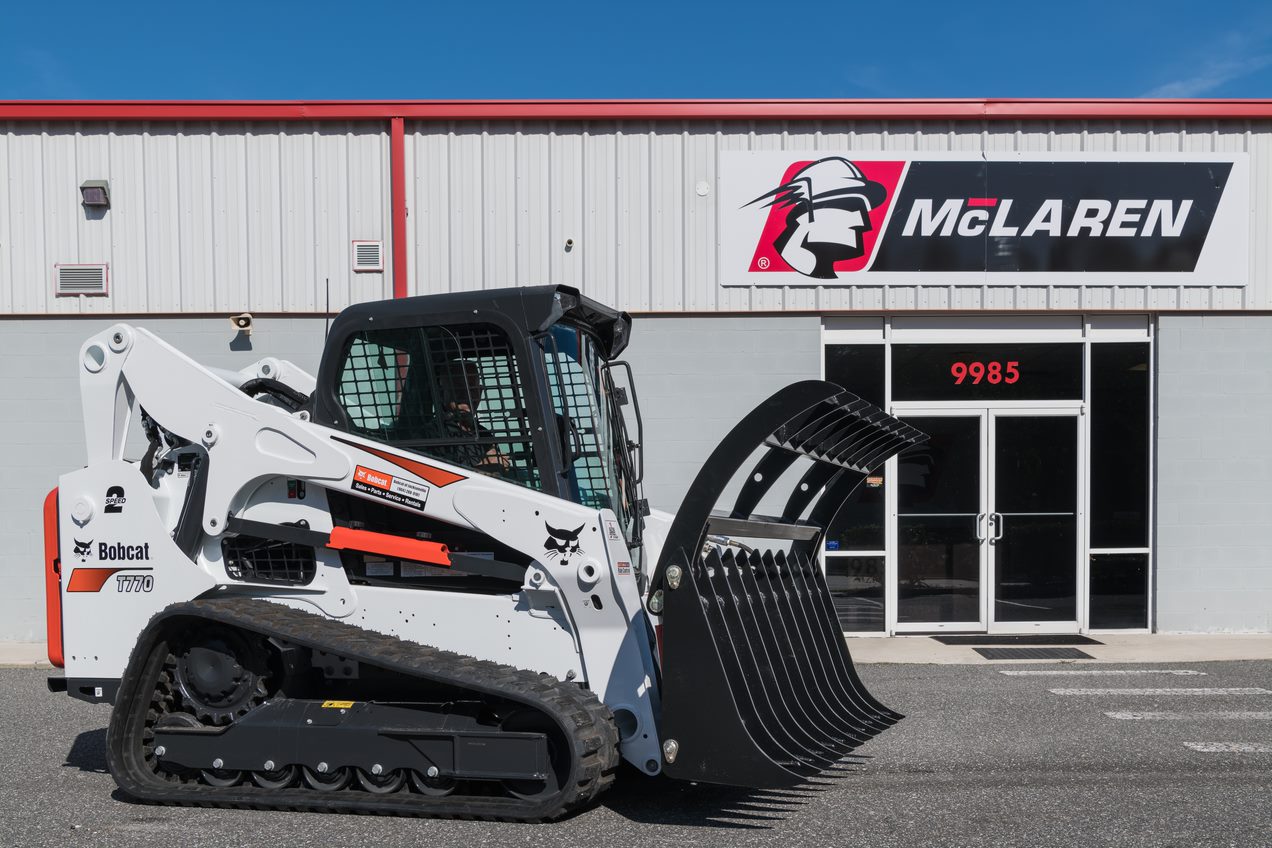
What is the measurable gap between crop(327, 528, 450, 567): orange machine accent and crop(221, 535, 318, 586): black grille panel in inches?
11.0

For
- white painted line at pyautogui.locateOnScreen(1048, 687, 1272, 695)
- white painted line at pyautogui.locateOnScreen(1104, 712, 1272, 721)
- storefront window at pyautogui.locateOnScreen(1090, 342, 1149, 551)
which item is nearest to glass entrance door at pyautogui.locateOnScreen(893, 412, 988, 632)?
storefront window at pyautogui.locateOnScreen(1090, 342, 1149, 551)

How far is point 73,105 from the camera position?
37.5 feet

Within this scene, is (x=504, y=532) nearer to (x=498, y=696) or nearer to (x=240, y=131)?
(x=498, y=696)

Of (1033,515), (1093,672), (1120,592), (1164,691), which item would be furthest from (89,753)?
(1120,592)

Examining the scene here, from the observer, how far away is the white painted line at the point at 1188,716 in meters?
7.92

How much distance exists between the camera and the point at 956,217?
11.7m

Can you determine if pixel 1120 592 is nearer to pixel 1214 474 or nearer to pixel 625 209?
pixel 1214 474

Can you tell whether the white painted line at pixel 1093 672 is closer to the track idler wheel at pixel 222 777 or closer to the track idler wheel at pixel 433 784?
the track idler wheel at pixel 433 784

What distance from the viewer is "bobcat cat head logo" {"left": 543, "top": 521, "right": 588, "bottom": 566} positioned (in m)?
5.61

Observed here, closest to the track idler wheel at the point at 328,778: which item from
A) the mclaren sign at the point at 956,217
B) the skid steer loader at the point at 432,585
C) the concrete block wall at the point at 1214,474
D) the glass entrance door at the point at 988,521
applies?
the skid steer loader at the point at 432,585

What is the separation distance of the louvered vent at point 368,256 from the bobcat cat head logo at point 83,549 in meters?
5.77

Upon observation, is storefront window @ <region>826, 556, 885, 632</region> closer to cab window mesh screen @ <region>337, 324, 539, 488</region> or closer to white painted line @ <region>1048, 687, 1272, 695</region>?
white painted line @ <region>1048, 687, 1272, 695</region>

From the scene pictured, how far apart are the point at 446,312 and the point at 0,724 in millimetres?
4566

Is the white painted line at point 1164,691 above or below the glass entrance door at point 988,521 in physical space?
below
